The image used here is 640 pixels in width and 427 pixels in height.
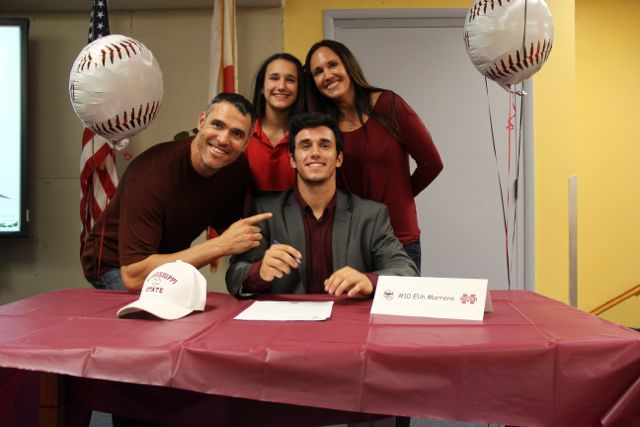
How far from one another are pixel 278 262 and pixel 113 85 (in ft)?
2.98

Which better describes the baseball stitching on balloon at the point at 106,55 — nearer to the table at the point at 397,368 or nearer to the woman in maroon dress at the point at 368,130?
the woman in maroon dress at the point at 368,130

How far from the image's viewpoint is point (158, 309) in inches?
54.0

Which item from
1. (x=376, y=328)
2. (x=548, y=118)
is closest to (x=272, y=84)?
(x=376, y=328)

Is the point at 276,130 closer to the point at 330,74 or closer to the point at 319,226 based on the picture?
the point at 330,74

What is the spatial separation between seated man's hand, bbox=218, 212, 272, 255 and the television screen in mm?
2312

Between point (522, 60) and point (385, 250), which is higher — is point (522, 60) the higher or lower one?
the higher one

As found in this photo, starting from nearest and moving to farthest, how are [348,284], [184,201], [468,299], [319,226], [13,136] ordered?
1. [468,299]
2. [348,284]
3. [319,226]
4. [184,201]
5. [13,136]

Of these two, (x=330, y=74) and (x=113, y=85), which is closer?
(x=113, y=85)

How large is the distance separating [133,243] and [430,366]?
1.19 metres

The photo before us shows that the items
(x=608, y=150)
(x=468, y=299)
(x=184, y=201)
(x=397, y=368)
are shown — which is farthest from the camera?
(x=608, y=150)


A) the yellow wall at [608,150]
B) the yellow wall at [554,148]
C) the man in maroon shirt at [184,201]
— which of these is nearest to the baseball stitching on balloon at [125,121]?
the man in maroon shirt at [184,201]

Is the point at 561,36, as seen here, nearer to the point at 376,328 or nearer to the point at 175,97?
the point at 175,97

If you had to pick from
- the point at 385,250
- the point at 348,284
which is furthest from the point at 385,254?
the point at 348,284

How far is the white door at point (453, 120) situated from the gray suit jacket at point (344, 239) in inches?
74.0
